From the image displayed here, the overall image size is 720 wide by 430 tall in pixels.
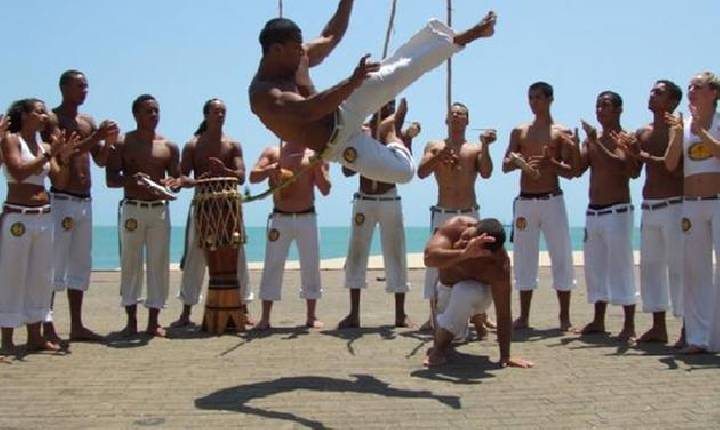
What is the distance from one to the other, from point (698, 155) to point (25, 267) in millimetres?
6195

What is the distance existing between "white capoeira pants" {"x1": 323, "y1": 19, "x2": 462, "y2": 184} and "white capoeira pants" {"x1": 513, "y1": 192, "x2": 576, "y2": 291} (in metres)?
3.16

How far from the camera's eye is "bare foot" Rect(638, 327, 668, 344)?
8.09m

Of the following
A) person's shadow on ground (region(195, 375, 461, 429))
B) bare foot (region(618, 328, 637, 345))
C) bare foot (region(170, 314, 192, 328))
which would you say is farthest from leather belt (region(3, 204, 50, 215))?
bare foot (region(618, 328, 637, 345))

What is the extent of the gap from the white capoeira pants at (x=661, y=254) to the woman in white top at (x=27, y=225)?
562 centimetres

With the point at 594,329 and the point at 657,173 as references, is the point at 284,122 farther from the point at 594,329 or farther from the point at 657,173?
the point at 594,329

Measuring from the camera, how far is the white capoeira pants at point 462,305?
686cm

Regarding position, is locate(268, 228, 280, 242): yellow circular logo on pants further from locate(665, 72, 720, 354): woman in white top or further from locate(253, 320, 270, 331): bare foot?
locate(665, 72, 720, 354): woman in white top

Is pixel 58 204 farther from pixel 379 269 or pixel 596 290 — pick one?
pixel 379 269

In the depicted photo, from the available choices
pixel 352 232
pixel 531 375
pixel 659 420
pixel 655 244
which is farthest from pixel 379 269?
pixel 659 420

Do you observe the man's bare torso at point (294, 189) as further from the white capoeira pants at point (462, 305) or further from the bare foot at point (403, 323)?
the white capoeira pants at point (462, 305)

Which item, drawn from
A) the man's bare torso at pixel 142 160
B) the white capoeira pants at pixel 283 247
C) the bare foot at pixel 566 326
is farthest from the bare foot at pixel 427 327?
the man's bare torso at pixel 142 160

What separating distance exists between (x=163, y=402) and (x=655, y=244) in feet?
16.5

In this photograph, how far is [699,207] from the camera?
7371 millimetres

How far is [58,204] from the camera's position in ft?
27.5
